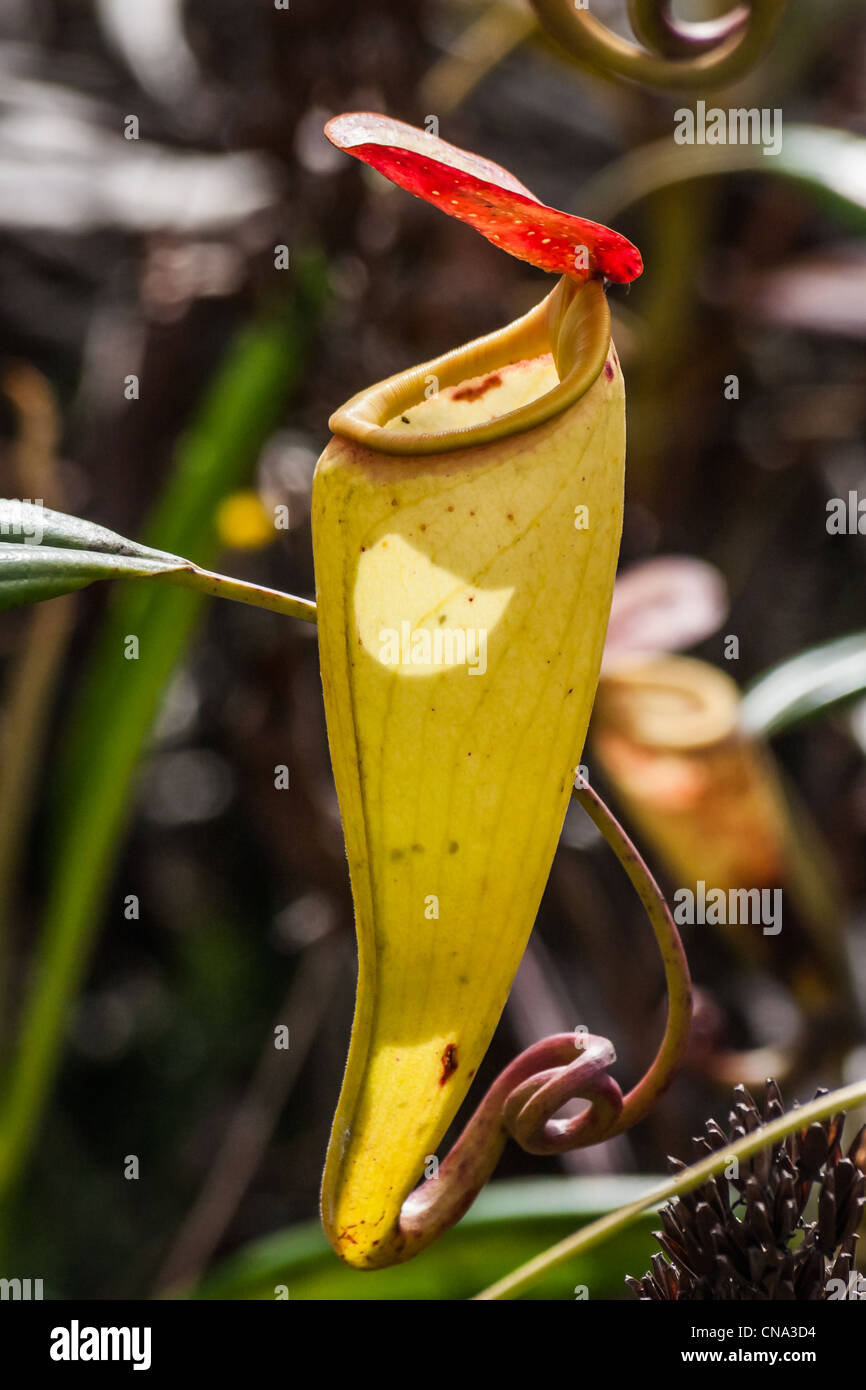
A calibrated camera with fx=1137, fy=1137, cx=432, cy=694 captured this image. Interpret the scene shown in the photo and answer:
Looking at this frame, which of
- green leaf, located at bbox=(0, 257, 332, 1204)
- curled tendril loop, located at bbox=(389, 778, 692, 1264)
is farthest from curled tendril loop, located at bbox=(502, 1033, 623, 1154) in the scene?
green leaf, located at bbox=(0, 257, 332, 1204)

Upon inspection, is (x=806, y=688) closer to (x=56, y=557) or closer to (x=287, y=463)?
(x=56, y=557)

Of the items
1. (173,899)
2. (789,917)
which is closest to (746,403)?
(789,917)

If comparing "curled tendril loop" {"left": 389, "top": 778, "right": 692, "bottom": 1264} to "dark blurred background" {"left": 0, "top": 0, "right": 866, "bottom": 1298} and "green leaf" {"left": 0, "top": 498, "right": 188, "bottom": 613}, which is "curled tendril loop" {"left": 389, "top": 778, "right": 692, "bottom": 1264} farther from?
"dark blurred background" {"left": 0, "top": 0, "right": 866, "bottom": 1298}

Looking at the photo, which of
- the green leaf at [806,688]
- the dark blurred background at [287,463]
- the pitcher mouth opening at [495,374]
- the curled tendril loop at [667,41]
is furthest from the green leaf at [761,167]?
the pitcher mouth opening at [495,374]

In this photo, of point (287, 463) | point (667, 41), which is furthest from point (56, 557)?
point (287, 463)

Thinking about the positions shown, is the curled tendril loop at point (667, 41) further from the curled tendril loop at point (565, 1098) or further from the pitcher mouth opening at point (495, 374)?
the curled tendril loop at point (565, 1098)
